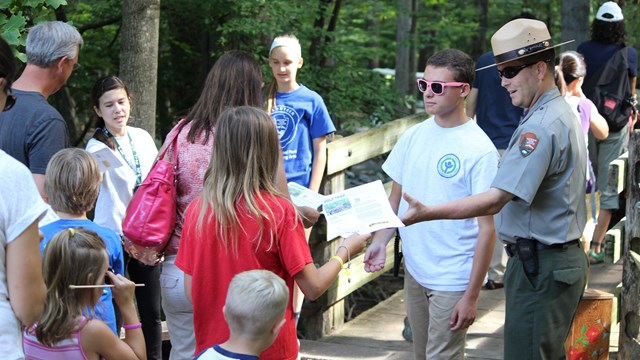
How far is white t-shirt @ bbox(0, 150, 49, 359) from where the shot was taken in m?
2.75

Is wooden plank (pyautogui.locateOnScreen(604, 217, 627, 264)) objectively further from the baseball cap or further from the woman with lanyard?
the woman with lanyard

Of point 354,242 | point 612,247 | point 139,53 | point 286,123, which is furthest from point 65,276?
point 612,247

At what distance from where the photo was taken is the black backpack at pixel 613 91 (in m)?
7.78

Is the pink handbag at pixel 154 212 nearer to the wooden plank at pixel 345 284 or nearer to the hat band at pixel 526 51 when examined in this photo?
the hat band at pixel 526 51

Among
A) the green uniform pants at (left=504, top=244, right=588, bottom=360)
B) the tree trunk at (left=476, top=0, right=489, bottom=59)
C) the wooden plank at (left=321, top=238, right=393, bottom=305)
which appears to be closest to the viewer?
the green uniform pants at (left=504, top=244, right=588, bottom=360)

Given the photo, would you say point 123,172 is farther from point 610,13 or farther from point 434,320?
point 610,13

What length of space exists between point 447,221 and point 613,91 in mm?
4031

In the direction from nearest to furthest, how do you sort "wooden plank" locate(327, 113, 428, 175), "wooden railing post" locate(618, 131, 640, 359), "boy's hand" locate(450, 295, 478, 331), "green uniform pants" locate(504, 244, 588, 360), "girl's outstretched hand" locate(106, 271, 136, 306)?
"girl's outstretched hand" locate(106, 271, 136, 306), "green uniform pants" locate(504, 244, 588, 360), "boy's hand" locate(450, 295, 478, 331), "wooden railing post" locate(618, 131, 640, 359), "wooden plank" locate(327, 113, 428, 175)

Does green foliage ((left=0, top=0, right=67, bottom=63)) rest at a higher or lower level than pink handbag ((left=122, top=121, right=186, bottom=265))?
higher

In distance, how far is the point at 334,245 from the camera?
6.54 meters

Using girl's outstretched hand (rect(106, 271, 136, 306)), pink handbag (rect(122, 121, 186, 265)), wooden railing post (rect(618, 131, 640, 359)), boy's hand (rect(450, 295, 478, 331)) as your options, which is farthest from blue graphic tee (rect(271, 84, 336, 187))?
girl's outstretched hand (rect(106, 271, 136, 306))

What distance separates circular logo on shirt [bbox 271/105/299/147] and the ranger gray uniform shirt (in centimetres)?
190

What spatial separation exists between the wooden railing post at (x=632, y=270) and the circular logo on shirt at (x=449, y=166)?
4.73 ft

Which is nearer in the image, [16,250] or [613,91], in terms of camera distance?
[16,250]
